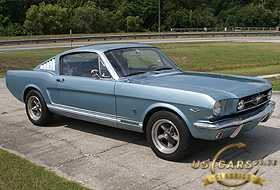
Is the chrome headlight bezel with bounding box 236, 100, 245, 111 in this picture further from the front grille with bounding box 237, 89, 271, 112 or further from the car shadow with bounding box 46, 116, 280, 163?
the car shadow with bounding box 46, 116, 280, 163

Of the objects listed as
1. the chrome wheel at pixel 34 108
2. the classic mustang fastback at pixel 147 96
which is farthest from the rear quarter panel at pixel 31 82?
the chrome wheel at pixel 34 108

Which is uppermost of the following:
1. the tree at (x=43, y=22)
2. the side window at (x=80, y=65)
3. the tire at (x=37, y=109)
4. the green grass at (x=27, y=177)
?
the tree at (x=43, y=22)

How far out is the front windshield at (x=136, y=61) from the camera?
206 inches

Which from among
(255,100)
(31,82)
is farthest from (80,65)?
(255,100)

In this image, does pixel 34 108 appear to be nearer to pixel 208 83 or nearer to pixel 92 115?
pixel 92 115

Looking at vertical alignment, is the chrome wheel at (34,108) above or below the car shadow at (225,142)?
above

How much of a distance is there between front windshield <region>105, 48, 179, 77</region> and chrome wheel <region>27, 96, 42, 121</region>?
199 centimetres

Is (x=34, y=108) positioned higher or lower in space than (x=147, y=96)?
lower

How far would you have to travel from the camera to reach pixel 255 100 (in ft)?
15.1

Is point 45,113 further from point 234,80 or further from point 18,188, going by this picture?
point 234,80

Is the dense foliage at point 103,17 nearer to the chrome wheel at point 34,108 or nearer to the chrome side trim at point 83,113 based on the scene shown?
the chrome wheel at point 34,108

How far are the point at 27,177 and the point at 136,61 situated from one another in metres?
2.61

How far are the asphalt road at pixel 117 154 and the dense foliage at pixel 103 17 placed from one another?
46463mm

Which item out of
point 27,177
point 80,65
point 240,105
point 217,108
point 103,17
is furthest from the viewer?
point 103,17
